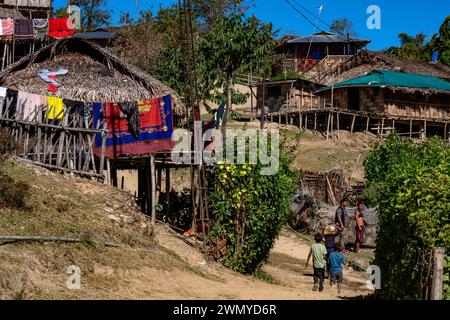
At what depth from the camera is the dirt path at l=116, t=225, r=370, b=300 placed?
1075 centimetres

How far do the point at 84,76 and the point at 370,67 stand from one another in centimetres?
2683

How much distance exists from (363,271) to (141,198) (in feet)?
20.8

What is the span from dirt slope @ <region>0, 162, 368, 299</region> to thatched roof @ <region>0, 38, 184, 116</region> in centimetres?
448

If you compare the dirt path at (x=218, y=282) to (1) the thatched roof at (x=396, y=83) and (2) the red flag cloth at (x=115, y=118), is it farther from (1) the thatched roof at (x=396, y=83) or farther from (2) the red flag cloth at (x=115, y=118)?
(1) the thatched roof at (x=396, y=83)

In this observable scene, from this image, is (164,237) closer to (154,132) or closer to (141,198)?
(154,132)

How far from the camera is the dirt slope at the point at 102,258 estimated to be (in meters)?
9.79

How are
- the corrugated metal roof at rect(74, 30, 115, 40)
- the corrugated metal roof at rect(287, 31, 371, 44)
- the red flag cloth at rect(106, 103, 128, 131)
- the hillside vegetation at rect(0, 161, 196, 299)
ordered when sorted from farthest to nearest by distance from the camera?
the corrugated metal roof at rect(287, 31, 371, 44), the corrugated metal roof at rect(74, 30, 115, 40), the red flag cloth at rect(106, 103, 128, 131), the hillside vegetation at rect(0, 161, 196, 299)

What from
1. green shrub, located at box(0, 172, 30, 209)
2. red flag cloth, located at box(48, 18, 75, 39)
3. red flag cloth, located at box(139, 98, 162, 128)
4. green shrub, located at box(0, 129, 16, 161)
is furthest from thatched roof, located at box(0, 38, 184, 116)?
red flag cloth, located at box(48, 18, 75, 39)

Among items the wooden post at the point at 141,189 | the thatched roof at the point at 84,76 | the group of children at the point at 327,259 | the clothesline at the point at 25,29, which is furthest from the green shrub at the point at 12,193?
the clothesline at the point at 25,29

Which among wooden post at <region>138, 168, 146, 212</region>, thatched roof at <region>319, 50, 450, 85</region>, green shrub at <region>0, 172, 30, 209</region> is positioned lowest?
wooden post at <region>138, 168, 146, 212</region>

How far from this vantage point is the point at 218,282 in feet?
41.0

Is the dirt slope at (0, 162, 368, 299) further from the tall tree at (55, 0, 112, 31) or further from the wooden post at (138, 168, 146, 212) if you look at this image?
the tall tree at (55, 0, 112, 31)

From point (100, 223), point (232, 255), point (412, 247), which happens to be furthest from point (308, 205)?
point (412, 247)
